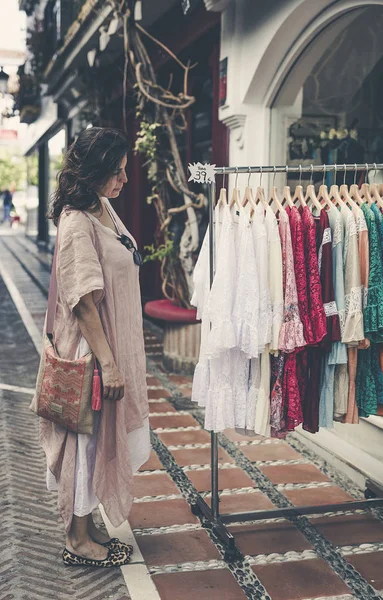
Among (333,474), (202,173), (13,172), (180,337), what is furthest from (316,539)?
(13,172)

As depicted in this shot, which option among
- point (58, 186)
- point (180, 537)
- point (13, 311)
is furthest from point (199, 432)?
point (13, 311)

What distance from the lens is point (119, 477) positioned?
10.7 feet

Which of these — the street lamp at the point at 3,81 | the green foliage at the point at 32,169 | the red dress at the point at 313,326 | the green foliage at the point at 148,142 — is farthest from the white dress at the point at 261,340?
the green foliage at the point at 32,169

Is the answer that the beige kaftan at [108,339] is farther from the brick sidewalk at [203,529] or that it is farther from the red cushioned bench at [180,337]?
the red cushioned bench at [180,337]

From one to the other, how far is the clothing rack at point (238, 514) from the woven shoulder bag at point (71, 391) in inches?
31.0

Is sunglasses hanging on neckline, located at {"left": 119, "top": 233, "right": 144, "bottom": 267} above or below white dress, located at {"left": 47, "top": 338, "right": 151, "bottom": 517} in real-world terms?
above

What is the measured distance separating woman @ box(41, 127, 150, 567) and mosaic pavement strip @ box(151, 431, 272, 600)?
0.57 m

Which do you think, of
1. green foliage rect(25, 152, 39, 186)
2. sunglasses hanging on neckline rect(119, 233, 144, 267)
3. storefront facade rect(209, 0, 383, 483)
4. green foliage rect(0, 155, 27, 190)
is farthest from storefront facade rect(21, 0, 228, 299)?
green foliage rect(0, 155, 27, 190)

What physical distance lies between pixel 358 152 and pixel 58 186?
2.95m

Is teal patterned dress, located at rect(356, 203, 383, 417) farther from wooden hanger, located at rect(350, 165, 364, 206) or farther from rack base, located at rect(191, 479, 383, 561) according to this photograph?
rack base, located at rect(191, 479, 383, 561)

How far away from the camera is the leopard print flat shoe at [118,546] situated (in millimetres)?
3490

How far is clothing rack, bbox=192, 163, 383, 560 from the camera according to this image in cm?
350

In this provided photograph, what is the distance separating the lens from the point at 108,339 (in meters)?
3.21

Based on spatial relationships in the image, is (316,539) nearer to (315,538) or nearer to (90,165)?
(315,538)
